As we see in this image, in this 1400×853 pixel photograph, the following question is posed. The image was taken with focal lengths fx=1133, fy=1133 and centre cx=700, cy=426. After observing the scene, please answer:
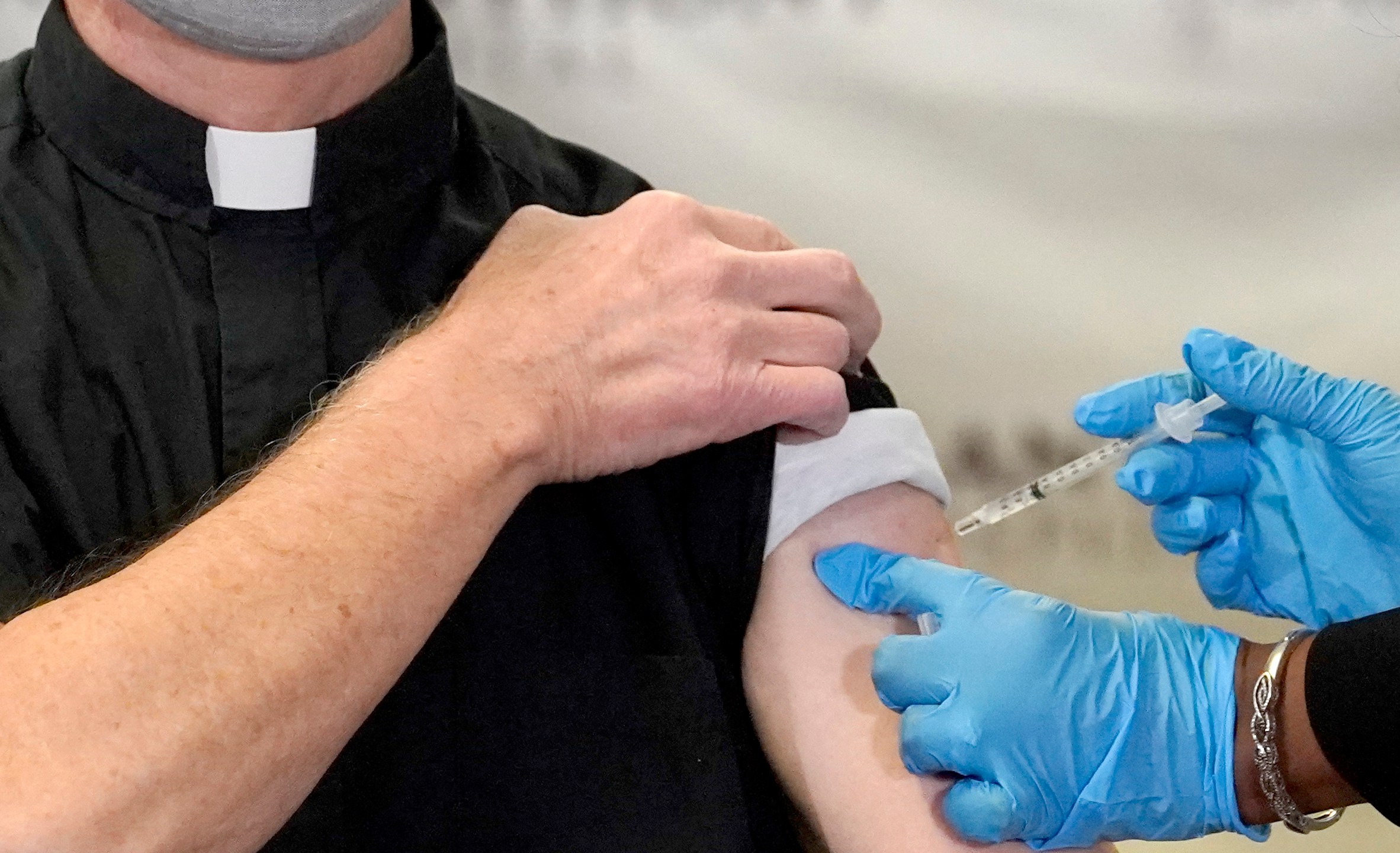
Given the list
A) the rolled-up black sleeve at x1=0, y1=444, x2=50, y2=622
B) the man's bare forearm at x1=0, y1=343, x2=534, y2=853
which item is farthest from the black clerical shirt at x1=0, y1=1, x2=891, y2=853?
the man's bare forearm at x1=0, y1=343, x2=534, y2=853

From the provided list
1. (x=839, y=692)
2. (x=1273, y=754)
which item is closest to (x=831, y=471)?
(x=839, y=692)

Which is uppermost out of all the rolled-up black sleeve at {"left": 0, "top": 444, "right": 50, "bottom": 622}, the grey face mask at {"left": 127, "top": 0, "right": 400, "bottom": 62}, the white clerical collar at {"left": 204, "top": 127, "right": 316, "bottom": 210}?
the grey face mask at {"left": 127, "top": 0, "right": 400, "bottom": 62}

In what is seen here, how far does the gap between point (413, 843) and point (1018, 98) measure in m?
1.13

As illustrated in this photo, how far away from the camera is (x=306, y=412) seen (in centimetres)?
93

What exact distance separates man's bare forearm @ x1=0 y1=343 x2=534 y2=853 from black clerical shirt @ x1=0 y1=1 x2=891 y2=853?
0.39ft

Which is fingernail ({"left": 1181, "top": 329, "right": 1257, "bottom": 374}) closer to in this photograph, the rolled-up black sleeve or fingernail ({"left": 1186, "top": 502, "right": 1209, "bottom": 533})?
fingernail ({"left": 1186, "top": 502, "right": 1209, "bottom": 533})

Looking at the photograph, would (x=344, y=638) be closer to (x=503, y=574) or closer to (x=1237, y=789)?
(x=503, y=574)

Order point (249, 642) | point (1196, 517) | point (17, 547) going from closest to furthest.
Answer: point (249, 642)
point (17, 547)
point (1196, 517)

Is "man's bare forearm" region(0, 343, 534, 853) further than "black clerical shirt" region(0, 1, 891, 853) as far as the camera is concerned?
No

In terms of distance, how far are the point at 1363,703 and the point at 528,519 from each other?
2.15 ft

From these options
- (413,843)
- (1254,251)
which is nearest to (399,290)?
(413,843)

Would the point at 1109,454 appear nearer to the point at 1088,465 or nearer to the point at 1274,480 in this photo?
the point at 1088,465

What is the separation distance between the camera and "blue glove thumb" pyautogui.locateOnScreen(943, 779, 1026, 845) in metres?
0.87

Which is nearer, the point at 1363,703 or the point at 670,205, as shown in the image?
the point at 1363,703
